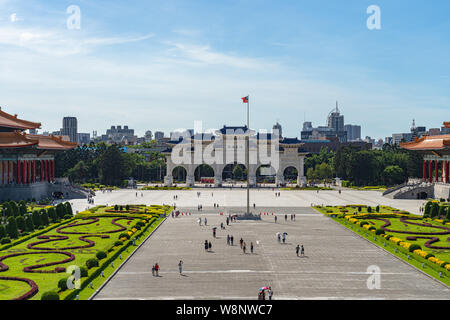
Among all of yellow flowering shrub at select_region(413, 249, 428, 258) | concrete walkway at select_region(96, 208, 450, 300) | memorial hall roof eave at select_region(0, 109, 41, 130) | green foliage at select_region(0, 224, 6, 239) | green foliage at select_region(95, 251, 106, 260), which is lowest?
concrete walkway at select_region(96, 208, 450, 300)

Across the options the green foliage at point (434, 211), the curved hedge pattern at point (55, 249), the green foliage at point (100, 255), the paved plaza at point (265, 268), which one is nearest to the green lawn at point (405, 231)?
the paved plaza at point (265, 268)

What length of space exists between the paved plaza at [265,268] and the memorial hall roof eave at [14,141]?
115 feet

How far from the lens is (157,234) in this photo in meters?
49.2

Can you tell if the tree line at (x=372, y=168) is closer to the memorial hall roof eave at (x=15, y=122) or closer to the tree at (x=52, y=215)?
the memorial hall roof eave at (x=15, y=122)

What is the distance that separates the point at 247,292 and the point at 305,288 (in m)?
3.82

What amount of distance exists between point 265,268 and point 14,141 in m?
60.1

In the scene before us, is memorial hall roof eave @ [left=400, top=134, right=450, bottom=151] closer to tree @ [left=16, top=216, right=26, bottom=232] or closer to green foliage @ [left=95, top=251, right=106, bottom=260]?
green foliage @ [left=95, top=251, right=106, bottom=260]

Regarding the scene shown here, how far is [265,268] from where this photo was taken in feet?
113

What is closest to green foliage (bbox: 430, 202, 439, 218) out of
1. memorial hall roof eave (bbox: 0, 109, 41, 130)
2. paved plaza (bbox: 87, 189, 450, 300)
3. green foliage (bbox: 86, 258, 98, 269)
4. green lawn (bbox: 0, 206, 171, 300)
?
paved plaza (bbox: 87, 189, 450, 300)

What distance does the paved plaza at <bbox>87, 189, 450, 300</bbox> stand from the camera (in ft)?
93.5

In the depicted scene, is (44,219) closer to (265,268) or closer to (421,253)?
(265,268)

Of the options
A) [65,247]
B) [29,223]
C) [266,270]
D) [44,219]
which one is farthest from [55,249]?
[266,270]

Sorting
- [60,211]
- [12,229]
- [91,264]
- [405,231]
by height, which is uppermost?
Result: [60,211]
